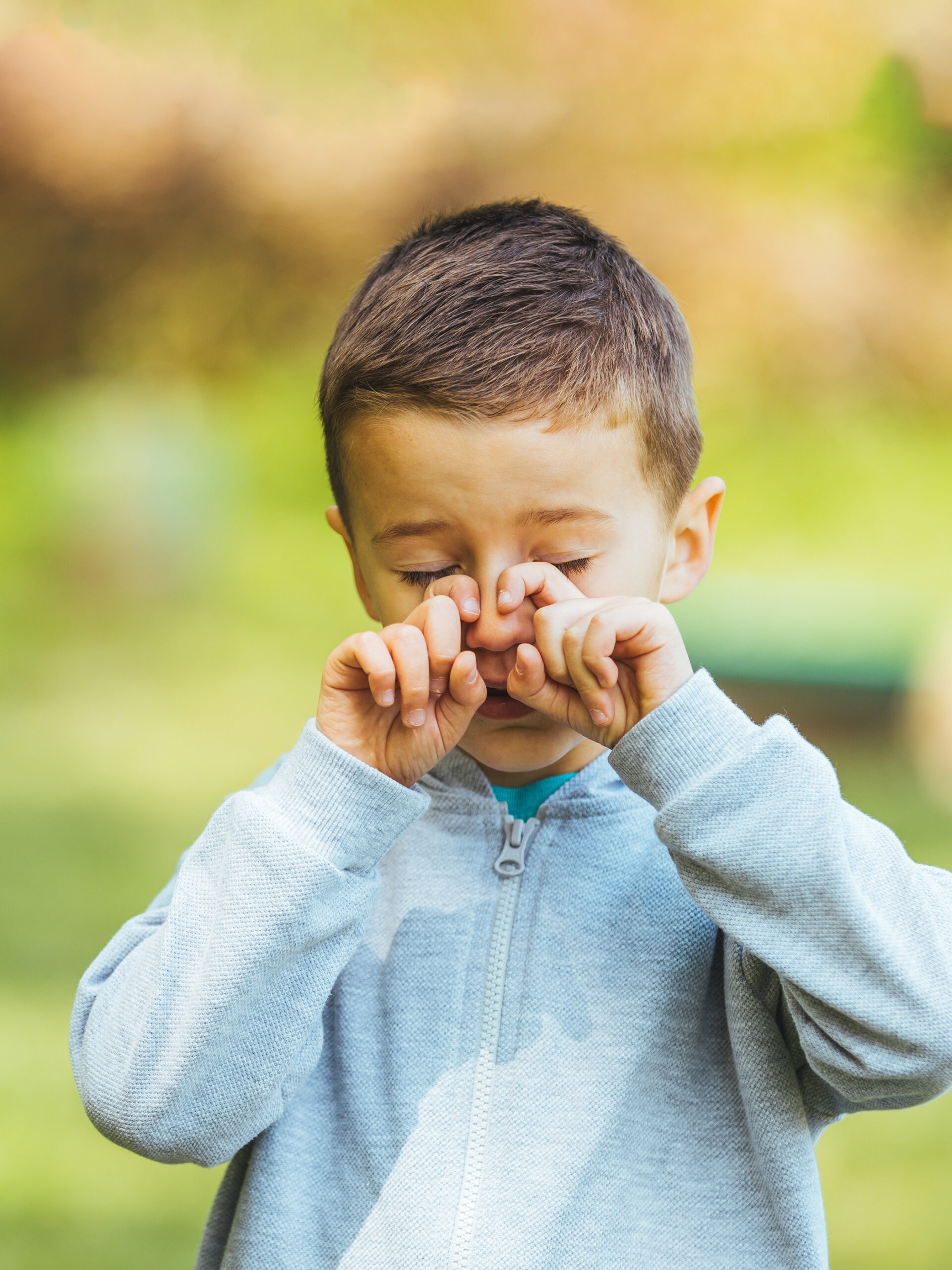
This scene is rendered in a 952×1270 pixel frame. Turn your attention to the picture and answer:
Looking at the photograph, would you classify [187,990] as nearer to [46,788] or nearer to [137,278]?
[46,788]

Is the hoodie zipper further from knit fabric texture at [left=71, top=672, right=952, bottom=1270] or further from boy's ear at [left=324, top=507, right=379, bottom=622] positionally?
boy's ear at [left=324, top=507, right=379, bottom=622]

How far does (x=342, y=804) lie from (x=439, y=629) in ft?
0.44

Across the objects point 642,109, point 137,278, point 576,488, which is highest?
point 642,109

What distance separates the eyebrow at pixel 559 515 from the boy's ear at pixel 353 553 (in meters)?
0.18

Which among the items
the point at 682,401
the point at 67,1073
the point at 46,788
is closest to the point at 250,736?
the point at 46,788

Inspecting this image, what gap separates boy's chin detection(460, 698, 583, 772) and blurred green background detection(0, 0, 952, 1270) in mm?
1915

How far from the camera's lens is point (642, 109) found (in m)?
3.01

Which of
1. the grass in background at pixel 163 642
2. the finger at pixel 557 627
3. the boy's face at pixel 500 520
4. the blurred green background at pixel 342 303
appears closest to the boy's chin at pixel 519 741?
the boy's face at pixel 500 520

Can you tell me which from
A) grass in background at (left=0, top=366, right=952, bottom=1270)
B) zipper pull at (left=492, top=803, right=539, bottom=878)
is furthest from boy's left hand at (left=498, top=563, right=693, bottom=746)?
grass in background at (left=0, top=366, right=952, bottom=1270)

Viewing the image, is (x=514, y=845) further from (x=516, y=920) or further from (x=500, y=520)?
(x=500, y=520)

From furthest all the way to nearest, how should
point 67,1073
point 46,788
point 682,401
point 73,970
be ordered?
point 46,788 → point 73,970 → point 67,1073 → point 682,401

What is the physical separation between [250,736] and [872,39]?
2.25 metres

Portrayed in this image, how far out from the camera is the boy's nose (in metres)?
0.84

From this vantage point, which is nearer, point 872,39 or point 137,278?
point 872,39
